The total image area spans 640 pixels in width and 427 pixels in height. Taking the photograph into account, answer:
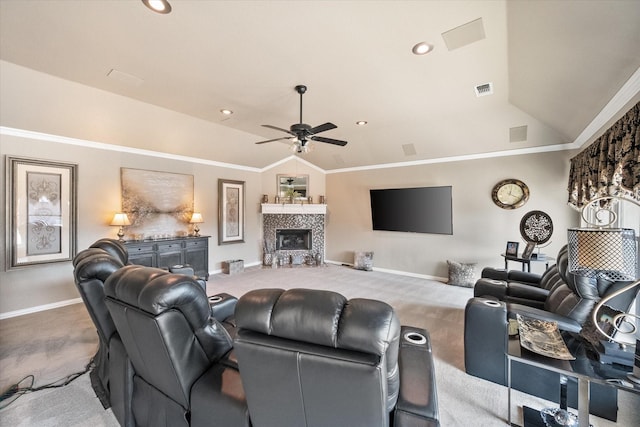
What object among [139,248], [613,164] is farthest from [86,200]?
[613,164]

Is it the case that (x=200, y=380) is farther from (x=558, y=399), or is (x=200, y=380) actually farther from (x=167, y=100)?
(x=167, y=100)

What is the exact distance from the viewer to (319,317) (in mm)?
957

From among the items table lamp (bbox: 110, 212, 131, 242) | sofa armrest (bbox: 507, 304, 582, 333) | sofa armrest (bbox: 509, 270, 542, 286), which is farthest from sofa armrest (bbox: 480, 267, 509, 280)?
table lamp (bbox: 110, 212, 131, 242)

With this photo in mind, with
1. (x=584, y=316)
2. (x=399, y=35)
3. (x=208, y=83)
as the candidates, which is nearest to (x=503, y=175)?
(x=584, y=316)

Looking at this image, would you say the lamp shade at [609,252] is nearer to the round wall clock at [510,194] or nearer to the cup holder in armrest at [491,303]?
the cup holder in armrest at [491,303]

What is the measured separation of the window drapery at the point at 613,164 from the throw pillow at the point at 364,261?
400cm

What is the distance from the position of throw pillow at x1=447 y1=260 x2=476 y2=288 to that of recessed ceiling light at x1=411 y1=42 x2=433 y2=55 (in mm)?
4100

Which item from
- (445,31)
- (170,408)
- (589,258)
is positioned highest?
(445,31)

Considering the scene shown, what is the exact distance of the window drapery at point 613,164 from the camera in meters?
2.11

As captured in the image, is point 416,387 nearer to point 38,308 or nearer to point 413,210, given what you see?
point 413,210

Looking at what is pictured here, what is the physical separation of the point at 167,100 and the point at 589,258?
492cm

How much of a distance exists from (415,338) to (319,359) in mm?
1018

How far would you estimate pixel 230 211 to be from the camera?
6562 millimetres

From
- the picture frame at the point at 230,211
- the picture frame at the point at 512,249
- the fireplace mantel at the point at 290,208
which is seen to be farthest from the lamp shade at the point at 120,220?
the picture frame at the point at 512,249
